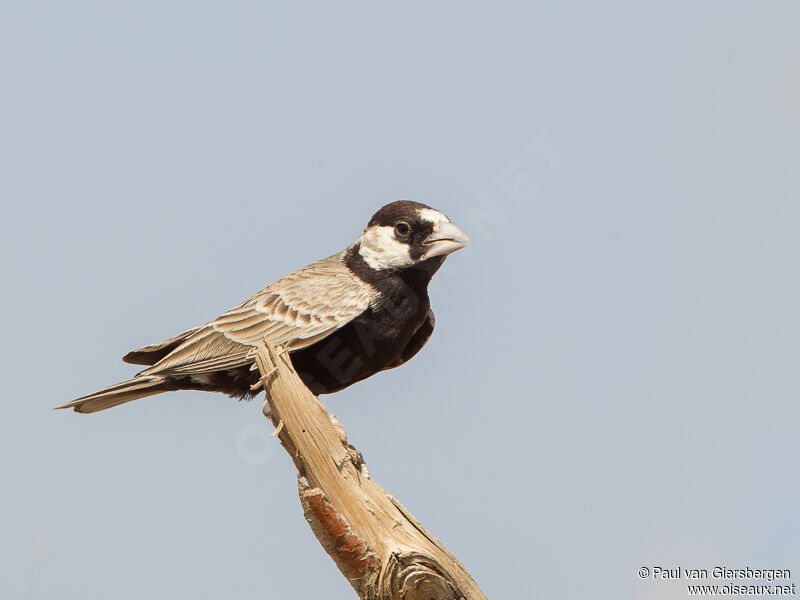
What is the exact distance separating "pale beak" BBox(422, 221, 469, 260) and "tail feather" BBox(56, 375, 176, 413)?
10.4ft

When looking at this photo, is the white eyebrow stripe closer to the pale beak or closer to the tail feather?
the pale beak

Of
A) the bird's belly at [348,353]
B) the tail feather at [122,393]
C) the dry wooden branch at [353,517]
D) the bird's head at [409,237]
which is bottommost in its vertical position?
the dry wooden branch at [353,517]

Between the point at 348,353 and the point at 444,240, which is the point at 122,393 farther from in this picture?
the point at 444,240

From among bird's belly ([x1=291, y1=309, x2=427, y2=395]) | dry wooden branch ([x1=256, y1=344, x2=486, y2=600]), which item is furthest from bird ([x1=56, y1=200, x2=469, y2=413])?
dry wooden branch ([x1=256, y1=344, x2=486, y2=600])

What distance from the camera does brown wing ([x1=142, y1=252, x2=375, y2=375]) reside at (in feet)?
35.9

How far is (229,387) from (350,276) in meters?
1.80

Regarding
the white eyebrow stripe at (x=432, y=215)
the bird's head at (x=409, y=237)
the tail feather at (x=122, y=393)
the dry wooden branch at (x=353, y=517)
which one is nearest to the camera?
the dry wooden branch at (x=353, y=517)

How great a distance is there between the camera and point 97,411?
443 inches

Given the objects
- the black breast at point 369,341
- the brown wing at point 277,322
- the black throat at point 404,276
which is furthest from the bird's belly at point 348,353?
the black throat at point 404,276

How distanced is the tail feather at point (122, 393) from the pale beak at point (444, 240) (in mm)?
3174

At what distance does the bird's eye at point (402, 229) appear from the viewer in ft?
37.7

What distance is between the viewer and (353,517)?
876cm

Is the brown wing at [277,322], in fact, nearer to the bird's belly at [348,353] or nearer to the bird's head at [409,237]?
the bird's belly at [348,353]

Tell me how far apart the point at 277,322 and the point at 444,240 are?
201 centimetres
